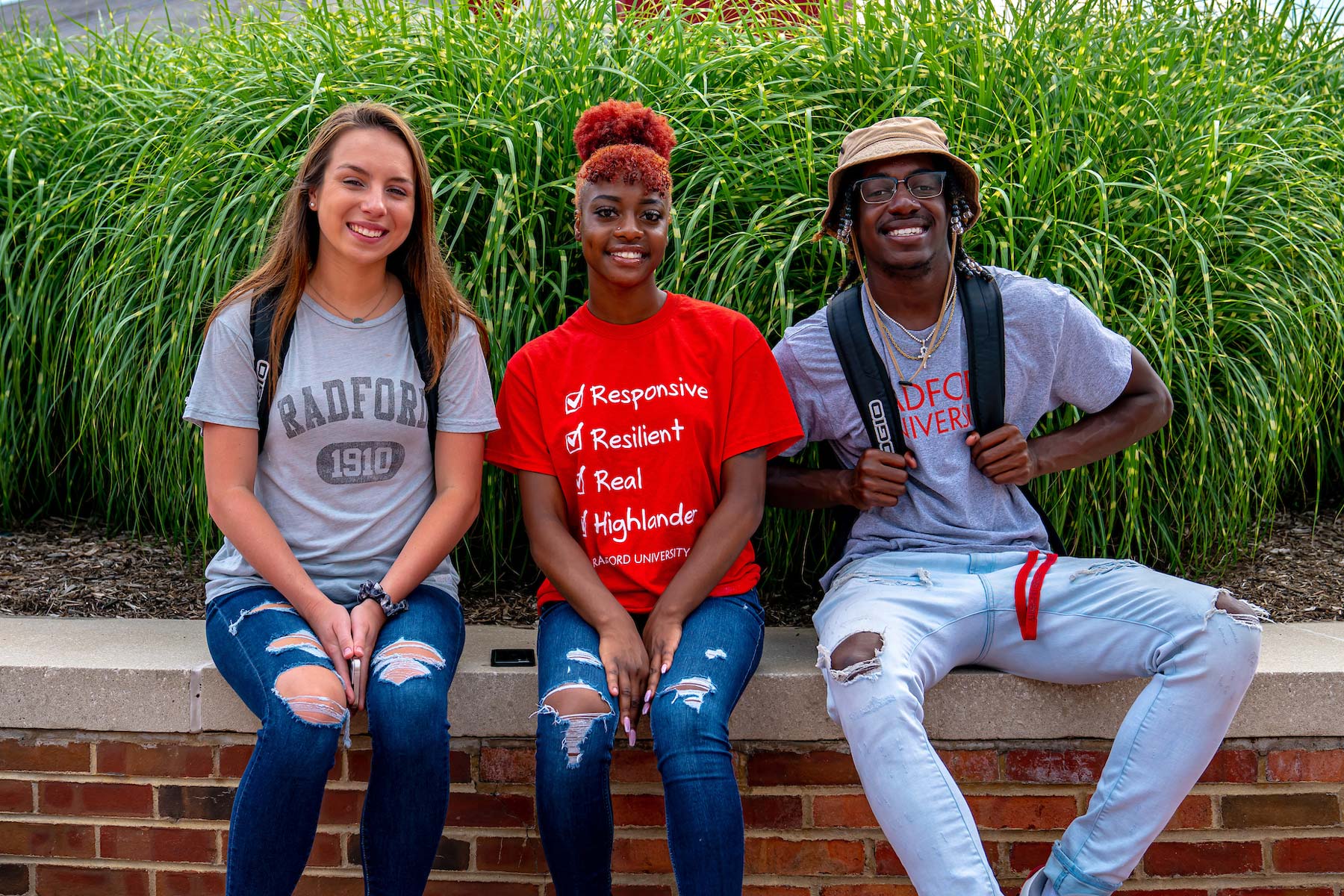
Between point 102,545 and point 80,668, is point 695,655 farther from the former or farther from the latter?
point 102,545

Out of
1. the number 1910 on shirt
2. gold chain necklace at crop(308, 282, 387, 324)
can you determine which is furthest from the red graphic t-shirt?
gold chain necklace at crop(308, 282, 387, 324)

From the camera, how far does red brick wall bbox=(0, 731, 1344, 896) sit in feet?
7.98

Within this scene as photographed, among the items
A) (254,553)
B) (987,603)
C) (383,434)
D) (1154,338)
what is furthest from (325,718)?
(1154,338)

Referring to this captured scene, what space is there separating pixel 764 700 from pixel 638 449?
61 cm

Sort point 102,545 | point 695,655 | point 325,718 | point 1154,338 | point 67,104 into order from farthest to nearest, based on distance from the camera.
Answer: point 67,104 → point 102,545 → point 1154,338 → point 695,655 → point 325,718

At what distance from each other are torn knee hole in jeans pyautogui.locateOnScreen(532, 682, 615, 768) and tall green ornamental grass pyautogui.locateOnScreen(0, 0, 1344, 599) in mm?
1013

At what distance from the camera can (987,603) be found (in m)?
2.35

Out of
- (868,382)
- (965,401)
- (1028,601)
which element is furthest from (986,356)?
(1028,601)

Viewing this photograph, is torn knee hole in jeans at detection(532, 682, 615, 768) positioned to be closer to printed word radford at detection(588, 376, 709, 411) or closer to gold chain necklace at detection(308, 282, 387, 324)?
printed word radford at detection(588, 376, 709, 411)

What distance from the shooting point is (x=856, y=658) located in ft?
7.18

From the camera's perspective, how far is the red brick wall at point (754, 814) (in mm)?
2434

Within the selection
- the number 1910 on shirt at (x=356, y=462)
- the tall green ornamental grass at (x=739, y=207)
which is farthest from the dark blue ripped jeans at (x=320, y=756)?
the tall green ornamental grass at (x=739, y=207)

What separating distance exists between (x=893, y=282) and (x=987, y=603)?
0.79m

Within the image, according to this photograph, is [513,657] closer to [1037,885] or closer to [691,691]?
[691,691]
